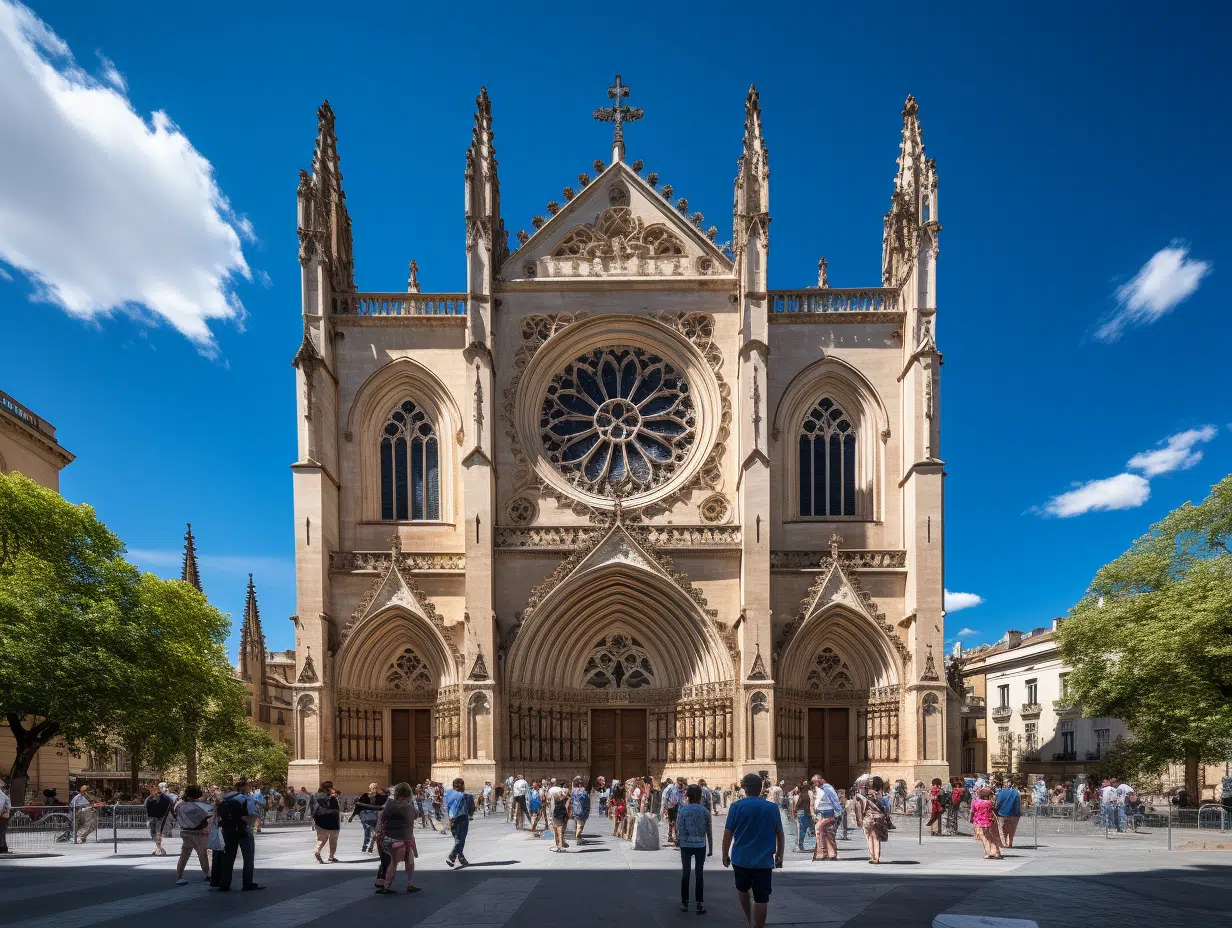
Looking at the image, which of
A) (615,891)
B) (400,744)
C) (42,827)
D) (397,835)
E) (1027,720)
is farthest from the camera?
(1027,720)

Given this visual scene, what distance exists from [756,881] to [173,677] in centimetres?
2252

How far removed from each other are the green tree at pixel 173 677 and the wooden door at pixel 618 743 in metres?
11.7

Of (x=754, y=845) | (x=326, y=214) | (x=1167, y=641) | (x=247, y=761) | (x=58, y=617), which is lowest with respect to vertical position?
(x=247, y=761)

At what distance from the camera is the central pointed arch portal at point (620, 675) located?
92.7 ft

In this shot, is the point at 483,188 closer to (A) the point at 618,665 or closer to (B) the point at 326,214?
(B) the point at 326,214

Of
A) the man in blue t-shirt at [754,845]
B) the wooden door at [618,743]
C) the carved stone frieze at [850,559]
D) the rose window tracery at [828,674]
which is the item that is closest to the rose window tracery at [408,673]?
the wooden door at [618,743]

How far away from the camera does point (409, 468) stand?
3058cm

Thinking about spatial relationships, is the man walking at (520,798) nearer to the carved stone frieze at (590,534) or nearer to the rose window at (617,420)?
the carved stone frieze at (590,534)

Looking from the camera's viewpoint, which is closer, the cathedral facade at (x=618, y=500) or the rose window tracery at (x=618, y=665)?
the cathedral facade at (x=618, y=500)

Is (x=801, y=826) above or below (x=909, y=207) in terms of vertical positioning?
below

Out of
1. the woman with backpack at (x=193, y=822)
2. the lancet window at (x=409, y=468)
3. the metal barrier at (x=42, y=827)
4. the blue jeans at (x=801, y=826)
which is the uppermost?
the lancet window at (x=409, y=468)

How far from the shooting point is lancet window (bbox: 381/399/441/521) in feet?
100

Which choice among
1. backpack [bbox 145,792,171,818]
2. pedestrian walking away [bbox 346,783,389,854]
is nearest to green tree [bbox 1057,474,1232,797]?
pedestrian walking away [bbox 346,783,389,854]

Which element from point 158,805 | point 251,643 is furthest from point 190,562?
point 158,805
